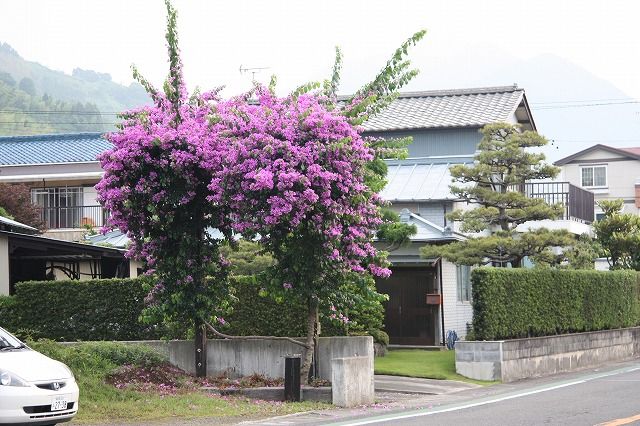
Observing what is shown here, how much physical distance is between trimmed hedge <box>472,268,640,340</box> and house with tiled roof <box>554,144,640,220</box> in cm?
2960

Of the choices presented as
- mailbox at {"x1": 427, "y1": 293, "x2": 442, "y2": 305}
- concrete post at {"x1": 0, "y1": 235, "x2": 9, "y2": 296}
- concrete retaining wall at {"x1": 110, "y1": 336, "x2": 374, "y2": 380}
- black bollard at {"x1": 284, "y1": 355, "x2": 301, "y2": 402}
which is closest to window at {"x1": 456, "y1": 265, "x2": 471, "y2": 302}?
mailbox at {"x1": 427, "y1": 293, "x2": 442, "y2": 305}

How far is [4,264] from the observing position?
24.4 m

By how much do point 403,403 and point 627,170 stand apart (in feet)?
161

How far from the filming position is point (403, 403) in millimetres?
17828

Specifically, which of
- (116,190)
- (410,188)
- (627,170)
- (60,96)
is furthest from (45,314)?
(60,96)

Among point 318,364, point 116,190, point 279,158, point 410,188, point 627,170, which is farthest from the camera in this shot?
point 627,170

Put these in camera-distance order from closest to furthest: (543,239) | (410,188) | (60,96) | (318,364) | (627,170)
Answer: (318,364)
(543,239)
(410,188)
(627,170)
(60,96)

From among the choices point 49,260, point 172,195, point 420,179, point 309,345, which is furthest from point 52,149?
point 309,345

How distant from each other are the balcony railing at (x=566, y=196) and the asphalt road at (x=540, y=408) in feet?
50.9

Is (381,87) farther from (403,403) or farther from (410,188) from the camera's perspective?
(410,188)

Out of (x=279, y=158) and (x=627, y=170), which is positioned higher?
(x=627, y=170)

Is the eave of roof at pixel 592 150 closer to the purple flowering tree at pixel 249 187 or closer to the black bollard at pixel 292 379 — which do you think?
the purple flowering tree at pixel 249 187

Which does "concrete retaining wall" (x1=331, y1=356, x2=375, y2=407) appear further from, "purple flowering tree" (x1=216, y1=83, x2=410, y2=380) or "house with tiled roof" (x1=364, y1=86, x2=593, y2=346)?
"house with tiled roof" (x1=364, y1=86, x2=593, y2=346)

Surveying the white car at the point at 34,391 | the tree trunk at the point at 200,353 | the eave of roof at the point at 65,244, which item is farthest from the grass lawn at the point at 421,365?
the white car at the point at 34,391
